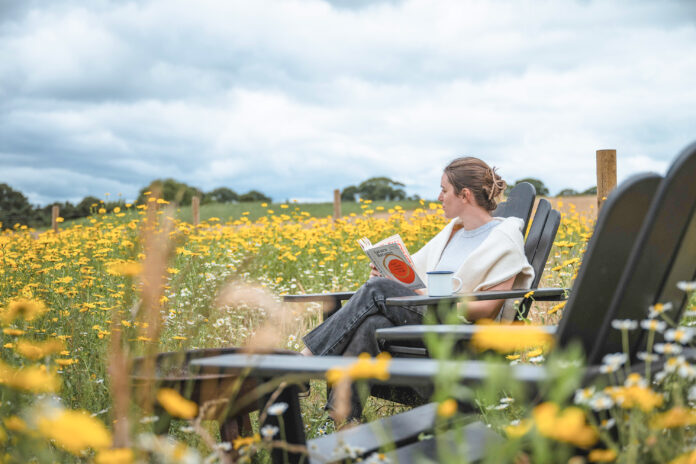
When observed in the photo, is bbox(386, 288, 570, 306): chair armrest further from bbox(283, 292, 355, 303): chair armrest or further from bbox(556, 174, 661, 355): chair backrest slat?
bbox(556, 174, 661, 355): chair backrest slat

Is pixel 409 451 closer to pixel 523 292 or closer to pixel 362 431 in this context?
pixel 362 431

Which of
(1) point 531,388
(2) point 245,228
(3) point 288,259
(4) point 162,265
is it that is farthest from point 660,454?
(2) point 245,228

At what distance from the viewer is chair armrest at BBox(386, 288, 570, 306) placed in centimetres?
248

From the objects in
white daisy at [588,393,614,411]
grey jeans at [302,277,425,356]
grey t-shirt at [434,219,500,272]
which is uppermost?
grey t-shirt at [434,219,500,272]

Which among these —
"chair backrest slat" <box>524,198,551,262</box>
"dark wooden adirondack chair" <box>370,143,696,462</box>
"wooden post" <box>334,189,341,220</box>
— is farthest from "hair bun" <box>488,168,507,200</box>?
"wooden post" <box>334,189,341,220</box>

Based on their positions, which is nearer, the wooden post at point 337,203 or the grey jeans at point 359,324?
the grey jeans at point 359,324

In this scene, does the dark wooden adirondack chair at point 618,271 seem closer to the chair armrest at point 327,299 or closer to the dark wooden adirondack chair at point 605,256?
the dark wooden adirondack chair at point 605,256

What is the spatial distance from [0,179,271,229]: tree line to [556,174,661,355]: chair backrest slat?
85cm

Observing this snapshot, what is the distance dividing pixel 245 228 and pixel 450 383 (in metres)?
6.50

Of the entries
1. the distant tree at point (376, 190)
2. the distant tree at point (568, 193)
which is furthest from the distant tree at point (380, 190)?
the distant tree at point (568, 193)

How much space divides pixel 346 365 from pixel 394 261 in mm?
1890

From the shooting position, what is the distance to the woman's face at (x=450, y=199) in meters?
3.51

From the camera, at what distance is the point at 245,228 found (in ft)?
23.9

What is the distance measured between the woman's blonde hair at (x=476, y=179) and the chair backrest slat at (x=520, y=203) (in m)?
0.20
